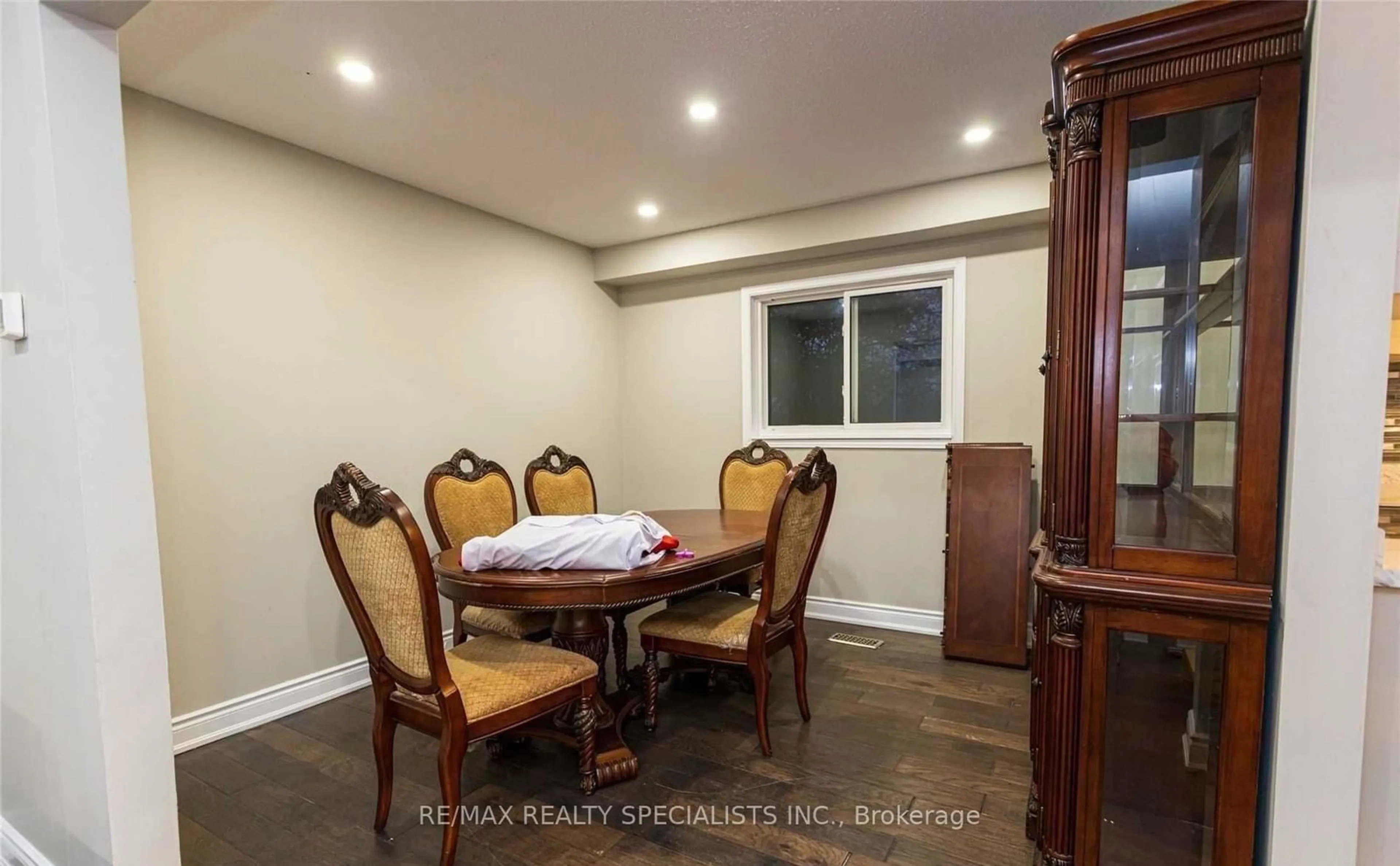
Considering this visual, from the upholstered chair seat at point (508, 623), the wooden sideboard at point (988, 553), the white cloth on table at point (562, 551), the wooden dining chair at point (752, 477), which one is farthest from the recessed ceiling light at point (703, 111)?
the upholstered chair seat at point (508, 623)

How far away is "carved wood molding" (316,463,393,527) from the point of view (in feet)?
4.92

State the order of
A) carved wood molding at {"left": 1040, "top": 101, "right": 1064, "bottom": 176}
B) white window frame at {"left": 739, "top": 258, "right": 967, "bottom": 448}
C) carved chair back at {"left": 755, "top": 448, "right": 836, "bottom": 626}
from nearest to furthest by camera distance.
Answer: carved wood molding at {"left": 1040, "top": 101, "right": 1064, "bottom": 176}
carved chair back at {"left": 755, "top": 448, "right": 836, "bottom": 626}
white window frame at {"left": 739, "top": 258, "right": 967, "bottom": 448}

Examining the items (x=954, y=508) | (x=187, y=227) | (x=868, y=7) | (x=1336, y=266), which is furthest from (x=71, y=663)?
(x=954, y=508)

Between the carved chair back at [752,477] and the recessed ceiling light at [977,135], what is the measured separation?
1.75 metres

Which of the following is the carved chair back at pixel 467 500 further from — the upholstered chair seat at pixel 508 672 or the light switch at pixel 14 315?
the light switch at pixel 14 315

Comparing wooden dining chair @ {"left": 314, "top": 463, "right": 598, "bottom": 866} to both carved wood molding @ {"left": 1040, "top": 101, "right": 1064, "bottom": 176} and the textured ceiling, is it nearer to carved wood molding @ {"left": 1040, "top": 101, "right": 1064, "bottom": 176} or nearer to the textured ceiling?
the textured ceiling

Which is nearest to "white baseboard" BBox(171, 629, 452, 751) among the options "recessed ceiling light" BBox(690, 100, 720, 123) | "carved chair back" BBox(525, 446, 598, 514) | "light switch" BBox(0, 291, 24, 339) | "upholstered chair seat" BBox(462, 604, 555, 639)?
"upholstered chair seat" BBox(462, 604, 555, 639)

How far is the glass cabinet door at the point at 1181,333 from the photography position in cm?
122

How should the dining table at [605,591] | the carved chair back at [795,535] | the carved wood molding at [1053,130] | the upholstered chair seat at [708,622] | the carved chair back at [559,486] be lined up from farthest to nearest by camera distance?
the carved chair back at [559,486]
the upholstered chair seat at [708,622]
the carved chair back at [795,535]
the dining table at [605,591]
the carved wood molding at [1053,130]

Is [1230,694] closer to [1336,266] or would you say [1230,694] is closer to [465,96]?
[1336,266]

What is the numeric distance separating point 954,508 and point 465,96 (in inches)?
113

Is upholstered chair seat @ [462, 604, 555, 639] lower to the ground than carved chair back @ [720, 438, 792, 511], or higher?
lower

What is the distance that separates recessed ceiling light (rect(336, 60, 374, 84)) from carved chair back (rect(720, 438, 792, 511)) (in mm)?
2404

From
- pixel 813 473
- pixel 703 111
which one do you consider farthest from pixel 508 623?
pixel 703 111
